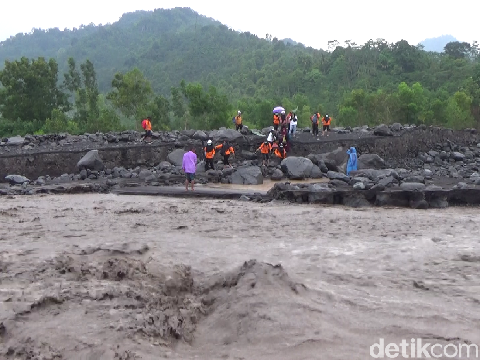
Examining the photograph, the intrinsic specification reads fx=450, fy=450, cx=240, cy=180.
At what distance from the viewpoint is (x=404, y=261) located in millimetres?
5797

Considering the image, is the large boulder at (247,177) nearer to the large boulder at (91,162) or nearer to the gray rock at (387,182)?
the gray rock at (387,182)

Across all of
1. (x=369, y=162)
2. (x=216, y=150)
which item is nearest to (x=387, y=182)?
(x=369, y=162)

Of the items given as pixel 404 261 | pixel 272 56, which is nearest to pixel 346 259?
pixel 404 261

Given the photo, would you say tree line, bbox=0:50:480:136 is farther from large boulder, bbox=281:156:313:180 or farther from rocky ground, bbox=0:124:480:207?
large boulder, bbox=281:156:313:180

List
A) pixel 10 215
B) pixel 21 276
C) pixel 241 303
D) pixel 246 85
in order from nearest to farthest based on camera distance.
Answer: pixel 241 303
pixel 21 276
pixel 10 215
pixel 246 85

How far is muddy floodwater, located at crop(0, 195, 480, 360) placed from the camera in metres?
3.44

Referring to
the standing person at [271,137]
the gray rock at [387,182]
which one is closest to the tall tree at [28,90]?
the standing person at [271,137]

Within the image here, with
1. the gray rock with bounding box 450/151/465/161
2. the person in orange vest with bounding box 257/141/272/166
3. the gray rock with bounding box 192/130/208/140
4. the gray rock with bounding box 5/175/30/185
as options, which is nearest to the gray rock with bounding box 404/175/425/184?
the person in orange vest with bounding box 257/141/272/166

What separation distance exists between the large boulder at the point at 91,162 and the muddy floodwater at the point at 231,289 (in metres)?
6.58

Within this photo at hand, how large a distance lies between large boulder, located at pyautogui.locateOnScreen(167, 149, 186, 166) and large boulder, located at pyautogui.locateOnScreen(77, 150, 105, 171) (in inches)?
93.6

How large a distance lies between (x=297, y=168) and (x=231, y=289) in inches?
418

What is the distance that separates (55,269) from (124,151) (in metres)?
11.7

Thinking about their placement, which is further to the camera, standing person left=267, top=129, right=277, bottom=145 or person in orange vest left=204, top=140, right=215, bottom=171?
standing person left=267, top=129, right=277, bottom=145

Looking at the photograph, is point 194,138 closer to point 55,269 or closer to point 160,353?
point 55,269
